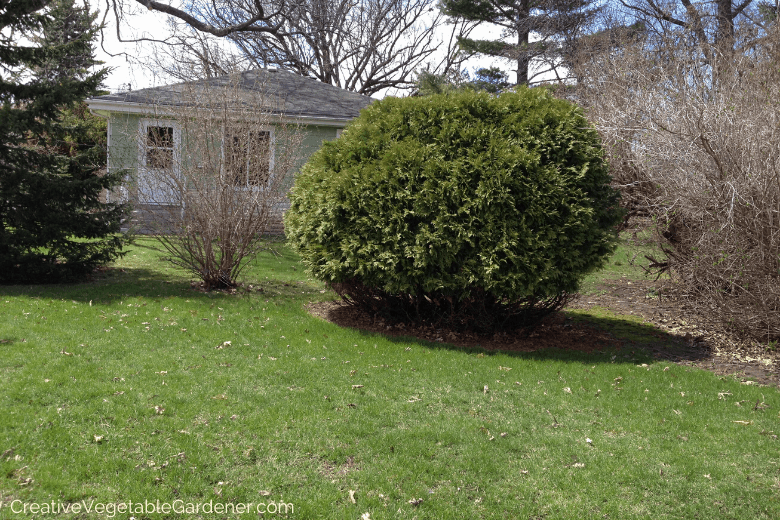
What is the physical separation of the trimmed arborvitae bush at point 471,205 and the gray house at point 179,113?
8.36ft

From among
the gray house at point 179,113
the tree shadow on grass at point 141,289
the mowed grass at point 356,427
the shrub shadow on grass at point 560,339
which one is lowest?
the mowed grass at point 356,427

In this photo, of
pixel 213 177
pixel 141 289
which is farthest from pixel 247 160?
pixel 141 289

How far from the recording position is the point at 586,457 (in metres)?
3.99

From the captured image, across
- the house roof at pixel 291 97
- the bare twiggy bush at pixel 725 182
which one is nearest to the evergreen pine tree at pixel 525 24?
the house roof at pixel 291 97

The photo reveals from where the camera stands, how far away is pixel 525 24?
20375 mm

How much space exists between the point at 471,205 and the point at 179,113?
15.9 ft

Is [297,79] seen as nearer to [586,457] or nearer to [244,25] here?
[244,25]

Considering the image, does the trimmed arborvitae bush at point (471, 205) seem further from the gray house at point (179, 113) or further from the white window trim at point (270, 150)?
the gray house at point (179, 113)

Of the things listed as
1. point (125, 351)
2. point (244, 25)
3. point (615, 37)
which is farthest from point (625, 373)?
point (244, 25)

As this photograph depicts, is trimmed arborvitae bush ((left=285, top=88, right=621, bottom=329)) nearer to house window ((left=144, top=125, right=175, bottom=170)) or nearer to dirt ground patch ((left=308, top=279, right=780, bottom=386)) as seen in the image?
dirt ground patch ((left=308, top=279, right=780, bottom=386))

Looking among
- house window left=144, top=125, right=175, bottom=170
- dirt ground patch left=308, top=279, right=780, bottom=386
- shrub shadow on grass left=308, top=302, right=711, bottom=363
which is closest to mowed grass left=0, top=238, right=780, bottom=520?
shrub shadow on grass left=308, top=302, right=711, bottom=363

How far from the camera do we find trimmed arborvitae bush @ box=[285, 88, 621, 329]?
6.11 m

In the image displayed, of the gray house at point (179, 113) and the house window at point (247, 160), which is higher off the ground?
the gray house at point (179, 113)

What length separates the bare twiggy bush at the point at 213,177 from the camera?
26.3ft
